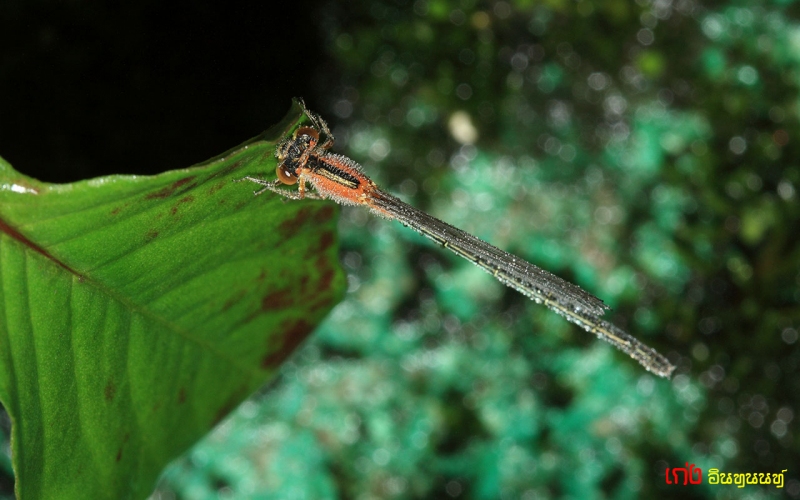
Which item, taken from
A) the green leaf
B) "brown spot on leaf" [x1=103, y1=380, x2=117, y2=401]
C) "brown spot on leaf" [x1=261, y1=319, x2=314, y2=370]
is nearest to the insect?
the green leaf

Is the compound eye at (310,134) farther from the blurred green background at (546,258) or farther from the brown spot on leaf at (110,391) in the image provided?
the blurred green background at (546,258)

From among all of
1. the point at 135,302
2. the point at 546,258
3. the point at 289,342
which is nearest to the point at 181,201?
the point at 135,302

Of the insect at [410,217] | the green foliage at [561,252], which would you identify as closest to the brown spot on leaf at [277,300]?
the insect at [410,217]

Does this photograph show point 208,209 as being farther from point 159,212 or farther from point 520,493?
point 520,493

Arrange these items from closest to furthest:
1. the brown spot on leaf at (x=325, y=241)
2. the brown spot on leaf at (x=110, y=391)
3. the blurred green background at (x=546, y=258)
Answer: the brown spot on leaf at (x=110, y=391) → the brown spot on leaf at (x=325, y=241) → the blurred green background at (x=546, y=258)

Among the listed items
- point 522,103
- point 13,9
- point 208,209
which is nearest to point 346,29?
point 522,103
